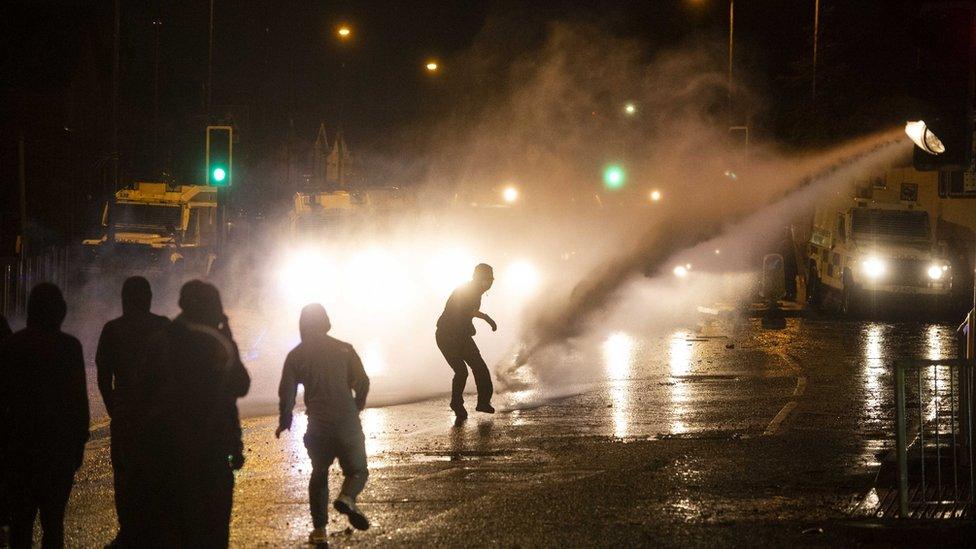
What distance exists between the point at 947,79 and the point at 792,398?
22.2ft

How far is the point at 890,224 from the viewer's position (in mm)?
28641

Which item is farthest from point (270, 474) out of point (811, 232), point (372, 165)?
point (372, 165)

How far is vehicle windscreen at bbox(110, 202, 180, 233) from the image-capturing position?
1282 inches

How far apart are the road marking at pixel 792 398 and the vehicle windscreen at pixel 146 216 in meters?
18.2

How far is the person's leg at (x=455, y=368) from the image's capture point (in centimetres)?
1296

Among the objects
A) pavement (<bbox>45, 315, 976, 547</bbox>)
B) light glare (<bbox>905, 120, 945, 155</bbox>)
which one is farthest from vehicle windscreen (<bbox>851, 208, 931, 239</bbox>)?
light glare (<bbox>905, 120, 945, 155</bbox>)

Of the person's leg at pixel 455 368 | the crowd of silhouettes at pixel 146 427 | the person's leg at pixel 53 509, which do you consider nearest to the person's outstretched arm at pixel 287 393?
the crowd of silhouettes at pixel 146 427

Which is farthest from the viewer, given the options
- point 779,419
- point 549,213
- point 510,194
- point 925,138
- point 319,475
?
point 549,213

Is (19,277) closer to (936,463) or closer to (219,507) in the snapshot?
(936,463)

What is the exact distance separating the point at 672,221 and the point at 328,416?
3167 centimetres

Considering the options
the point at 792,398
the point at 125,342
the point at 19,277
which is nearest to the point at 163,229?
the point at 19,277

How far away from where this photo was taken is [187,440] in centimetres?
620

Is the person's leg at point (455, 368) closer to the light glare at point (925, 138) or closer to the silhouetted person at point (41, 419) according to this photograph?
the light glare at point (925, 138)

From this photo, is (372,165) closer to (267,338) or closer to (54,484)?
(267,338)
